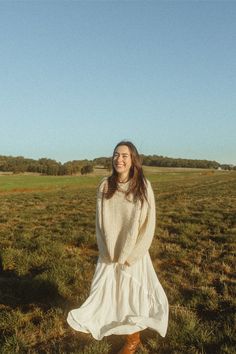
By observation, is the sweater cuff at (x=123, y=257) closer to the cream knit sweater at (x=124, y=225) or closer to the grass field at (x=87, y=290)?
the cream knit sweater at (x=124, y=225)

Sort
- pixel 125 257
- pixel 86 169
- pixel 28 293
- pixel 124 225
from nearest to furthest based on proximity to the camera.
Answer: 1. pixel 125 257
2. pixel 124 225
3. pixel 28 293
4. pixel 86 169

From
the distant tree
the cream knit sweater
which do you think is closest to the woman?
the cream knit sweater

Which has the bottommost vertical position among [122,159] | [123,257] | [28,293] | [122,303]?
[28,293]

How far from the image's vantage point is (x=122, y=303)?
4238mm

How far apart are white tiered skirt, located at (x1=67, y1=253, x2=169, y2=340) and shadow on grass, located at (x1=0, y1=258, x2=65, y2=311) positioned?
5.28ft

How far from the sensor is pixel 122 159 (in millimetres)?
4332

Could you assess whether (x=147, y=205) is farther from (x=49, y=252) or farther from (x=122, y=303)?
(x=49, y=252)

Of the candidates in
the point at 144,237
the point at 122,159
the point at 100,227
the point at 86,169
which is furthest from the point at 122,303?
the point at 86,169

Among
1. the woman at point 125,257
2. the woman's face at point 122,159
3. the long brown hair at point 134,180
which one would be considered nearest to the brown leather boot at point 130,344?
the woman at point 125,257

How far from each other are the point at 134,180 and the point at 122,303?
56.0 inches

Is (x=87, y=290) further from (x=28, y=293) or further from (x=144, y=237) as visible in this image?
(x=144, y=237)

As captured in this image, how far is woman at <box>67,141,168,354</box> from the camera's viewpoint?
4.20 m

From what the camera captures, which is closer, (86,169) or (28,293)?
(28,293)

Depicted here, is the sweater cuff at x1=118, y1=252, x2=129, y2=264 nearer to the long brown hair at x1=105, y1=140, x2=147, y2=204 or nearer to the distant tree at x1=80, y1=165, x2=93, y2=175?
the long brown hair at x1=105, y1=140, x2=147, y2=204
